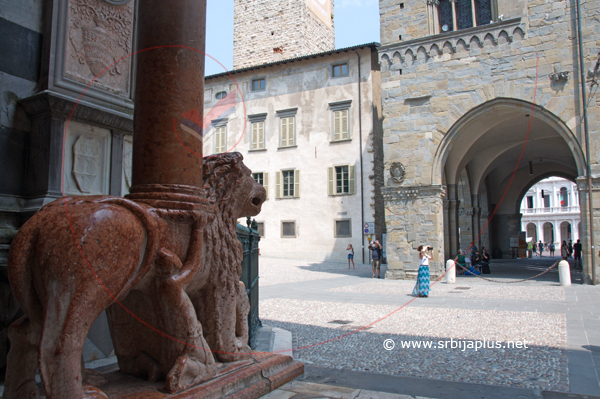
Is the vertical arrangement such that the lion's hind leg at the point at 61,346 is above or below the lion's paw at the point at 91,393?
above

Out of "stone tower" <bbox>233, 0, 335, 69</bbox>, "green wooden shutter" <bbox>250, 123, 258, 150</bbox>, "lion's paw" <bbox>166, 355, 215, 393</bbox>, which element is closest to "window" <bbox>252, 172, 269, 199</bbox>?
"green wooden shutter" <bbox>250, 123, 258, 150</bbox>

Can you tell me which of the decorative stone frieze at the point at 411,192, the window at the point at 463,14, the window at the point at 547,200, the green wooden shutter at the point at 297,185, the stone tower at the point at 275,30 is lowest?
the decorative stone frieze at the point at 411,192

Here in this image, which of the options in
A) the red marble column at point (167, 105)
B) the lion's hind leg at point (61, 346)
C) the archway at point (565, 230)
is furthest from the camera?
the archway at point (565, 230)

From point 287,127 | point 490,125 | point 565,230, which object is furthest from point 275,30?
point 565,230

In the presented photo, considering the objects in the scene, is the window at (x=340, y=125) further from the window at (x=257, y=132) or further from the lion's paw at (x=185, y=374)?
the lion's paw at (x=185, y=374)

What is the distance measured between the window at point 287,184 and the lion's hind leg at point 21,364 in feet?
74.1

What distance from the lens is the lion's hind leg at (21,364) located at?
199 cm

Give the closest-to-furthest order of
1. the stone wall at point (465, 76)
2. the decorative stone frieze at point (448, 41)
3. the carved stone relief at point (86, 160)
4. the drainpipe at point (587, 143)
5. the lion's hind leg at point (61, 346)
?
1. the lion's hind leg at point (61, 346)
2. the carved stone relief at point (86, 160)
3. the drainpipe at point (587, 143)
4. the stone wall at point (465, 76)
5. the decorative stone frieze at point (448, 41)

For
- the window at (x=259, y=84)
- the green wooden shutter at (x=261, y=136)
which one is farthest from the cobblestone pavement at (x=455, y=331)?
the window at (x=259, y=84)

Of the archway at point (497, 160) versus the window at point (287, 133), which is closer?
the archway at point (497, 160)

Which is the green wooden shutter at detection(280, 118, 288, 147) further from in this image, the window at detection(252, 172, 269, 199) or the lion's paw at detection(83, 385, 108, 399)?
the lion's paw at detection(83, 385, 108, 399)

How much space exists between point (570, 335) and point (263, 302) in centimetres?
578

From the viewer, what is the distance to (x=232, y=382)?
2457 millimetres

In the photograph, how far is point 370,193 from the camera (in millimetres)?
22609
